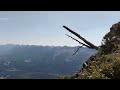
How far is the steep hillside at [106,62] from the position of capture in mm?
7734

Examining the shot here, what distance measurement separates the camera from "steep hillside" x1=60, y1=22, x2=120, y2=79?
25.4 feet

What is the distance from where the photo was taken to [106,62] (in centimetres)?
Result: 914
